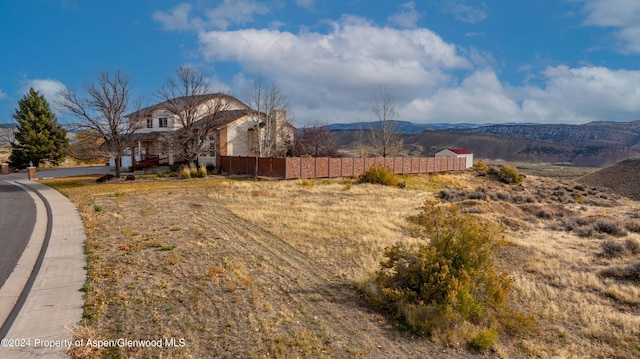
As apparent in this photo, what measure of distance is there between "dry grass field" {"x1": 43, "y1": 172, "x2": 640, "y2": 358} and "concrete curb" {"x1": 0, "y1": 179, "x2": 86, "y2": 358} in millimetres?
251

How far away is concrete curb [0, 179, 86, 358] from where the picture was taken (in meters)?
5.05

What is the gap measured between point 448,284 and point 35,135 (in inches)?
2069

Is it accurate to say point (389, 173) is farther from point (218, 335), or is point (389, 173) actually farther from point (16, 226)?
point (218, 335)

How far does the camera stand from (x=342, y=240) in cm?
1199

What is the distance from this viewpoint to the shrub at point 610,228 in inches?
571

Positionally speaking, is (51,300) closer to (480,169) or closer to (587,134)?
(480,169)

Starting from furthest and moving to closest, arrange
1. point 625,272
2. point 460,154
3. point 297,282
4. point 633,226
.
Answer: point 460,154 < point 633,226 < point 625,272 < point 297,282

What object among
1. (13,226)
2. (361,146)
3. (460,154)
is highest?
(361,146)

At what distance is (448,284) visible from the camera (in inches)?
264

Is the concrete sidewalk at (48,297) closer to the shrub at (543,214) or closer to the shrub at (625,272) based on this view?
the shrub at (625,272)

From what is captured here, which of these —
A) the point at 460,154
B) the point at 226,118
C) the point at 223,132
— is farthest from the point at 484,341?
the point at 460,154

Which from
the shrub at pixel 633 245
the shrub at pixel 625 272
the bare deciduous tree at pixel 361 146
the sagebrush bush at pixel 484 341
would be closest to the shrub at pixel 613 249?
the shrub at pixel 633 245

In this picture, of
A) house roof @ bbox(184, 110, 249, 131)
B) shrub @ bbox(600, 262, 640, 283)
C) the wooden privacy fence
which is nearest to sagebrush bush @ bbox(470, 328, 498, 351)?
shrub @ bbox(600, 262, 640, 283)

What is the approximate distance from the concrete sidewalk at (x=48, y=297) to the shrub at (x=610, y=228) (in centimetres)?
1806
